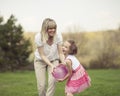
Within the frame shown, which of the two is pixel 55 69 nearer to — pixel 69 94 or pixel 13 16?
pixel 69 94

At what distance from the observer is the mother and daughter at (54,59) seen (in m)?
6.54

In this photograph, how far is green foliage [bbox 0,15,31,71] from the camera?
3016 centimetres

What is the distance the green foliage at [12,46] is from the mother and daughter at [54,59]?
23234 mm

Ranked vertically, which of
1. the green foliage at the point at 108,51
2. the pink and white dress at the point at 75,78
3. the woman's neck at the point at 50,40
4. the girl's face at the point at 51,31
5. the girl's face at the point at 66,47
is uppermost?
the girl's face at the point at 51,31

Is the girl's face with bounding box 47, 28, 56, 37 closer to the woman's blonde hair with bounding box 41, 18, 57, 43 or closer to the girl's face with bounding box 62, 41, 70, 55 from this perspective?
the woman's blonde hair with bounding box 41, 18, 57, 43

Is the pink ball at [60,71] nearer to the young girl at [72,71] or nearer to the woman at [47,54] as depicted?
the young girl at [72,71]

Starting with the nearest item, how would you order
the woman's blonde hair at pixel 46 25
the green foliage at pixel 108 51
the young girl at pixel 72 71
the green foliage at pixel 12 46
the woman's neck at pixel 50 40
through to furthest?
1. the young girl at pixel 72 71
2. the woman's blonde hair at pixel 46 25
3. the woman's neck at pixel 50 40
4. the green foliage at pixel 12 46
5. the green foliage at pixel 108 51

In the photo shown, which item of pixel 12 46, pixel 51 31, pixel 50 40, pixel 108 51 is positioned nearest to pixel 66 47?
pixel 51 31

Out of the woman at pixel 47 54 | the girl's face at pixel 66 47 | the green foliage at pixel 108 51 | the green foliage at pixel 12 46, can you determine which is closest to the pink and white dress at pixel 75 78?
the girl's face at pixel 66 47

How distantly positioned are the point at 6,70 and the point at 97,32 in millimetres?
10449

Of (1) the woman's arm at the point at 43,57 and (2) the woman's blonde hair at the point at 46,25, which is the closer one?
(2) the woman's blonde hair at the point at 46,25

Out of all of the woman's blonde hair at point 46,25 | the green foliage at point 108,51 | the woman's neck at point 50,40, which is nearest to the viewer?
the woman's blonde hair at point 46,25

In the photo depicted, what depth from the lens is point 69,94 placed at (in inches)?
258

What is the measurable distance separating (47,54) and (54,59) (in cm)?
19
